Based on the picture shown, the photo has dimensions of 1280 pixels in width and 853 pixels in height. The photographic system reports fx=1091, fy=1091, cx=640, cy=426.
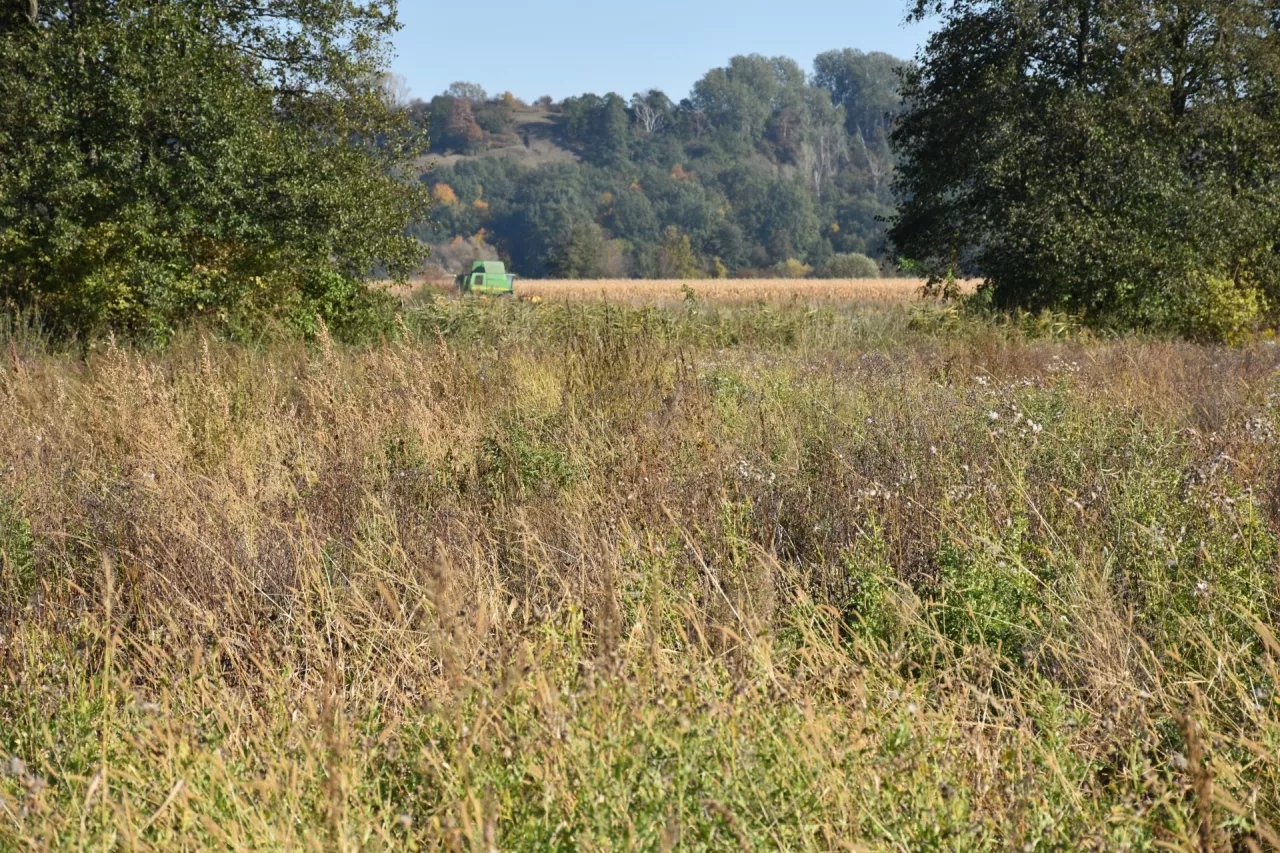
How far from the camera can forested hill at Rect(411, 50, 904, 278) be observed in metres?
104

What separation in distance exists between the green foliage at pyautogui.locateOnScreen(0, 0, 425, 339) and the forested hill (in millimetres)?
66294

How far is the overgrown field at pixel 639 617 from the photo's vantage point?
2.17 metres

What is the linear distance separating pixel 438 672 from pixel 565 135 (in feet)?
517

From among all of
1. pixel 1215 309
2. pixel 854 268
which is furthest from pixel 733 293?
pixel 854 268

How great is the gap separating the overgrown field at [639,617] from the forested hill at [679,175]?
246ft

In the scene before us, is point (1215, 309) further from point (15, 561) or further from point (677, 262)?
point (677, 262)

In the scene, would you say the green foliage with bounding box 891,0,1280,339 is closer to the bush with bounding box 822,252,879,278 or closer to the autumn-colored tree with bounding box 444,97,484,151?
the bush with bounding box 822,252,879,278

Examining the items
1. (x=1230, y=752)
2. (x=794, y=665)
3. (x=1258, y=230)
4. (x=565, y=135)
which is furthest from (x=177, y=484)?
(x=565, y=135)

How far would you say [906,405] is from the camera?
5875mm

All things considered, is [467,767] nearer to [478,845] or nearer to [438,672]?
[478,845]

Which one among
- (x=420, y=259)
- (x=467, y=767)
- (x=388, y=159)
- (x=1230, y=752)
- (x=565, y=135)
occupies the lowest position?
(x=1230, y=752)

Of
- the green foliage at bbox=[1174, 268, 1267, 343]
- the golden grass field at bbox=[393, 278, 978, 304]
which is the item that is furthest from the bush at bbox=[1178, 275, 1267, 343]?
the golden grass field at bbox=[393, 278, 978, 304]

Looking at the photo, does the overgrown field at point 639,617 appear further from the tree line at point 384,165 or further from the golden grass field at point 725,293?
the tree line at point 384,165

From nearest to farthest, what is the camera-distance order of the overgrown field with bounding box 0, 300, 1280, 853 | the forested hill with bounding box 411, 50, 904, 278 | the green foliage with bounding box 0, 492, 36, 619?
1. the overgrown field with bounding box 0, 300, 1280, 853
2. the green foliage with bounding box 0, 492, 36, 619
3. the forested hill with bounding box 411, 50, 904, 278
